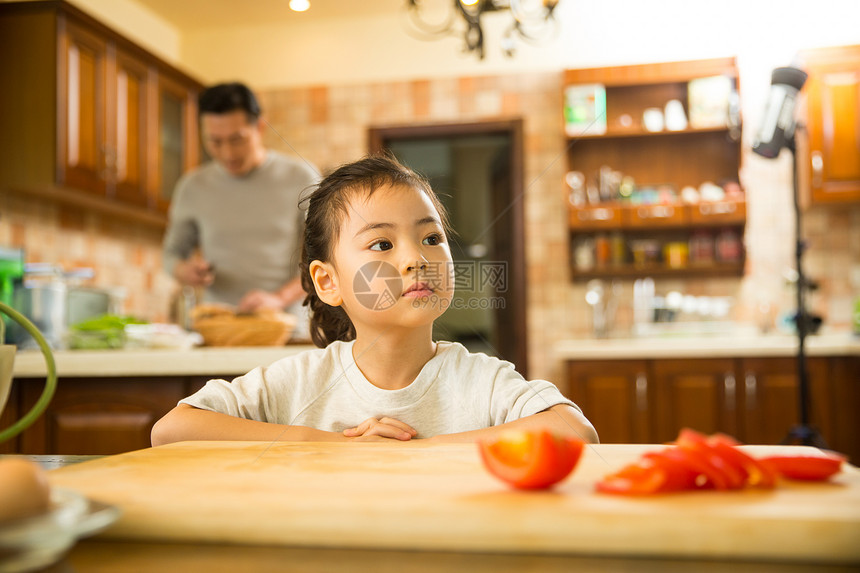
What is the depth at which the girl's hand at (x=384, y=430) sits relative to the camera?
834 millimetres

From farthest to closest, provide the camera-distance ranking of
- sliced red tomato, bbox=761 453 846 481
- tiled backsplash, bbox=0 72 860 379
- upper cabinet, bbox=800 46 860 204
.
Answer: tiled backsplash, bbox=0 72 860 379 < upper cabinet, bbox=800 46 860 204 < sliced red tomato, bbox=761 453 846 481

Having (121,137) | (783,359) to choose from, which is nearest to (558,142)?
(783,359)

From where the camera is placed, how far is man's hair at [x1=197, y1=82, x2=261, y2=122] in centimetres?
212

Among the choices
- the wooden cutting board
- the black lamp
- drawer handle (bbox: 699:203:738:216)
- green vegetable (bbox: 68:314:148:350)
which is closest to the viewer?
the wooden cutting board

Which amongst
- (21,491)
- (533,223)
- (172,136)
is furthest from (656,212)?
(21,491)

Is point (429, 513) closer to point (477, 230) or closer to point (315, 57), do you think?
point (477, 230)

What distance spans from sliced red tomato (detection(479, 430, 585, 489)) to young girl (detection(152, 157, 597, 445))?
0.95 feet

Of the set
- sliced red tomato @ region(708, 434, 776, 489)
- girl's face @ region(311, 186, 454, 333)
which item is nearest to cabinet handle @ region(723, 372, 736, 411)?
girl's face @ region(311, 186, 454, 333)

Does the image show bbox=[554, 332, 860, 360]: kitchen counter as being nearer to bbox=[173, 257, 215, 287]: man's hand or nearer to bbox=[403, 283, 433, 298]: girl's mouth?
bbox=[173, 257, 215, 287]: man's hand

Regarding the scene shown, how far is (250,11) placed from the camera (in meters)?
3.68

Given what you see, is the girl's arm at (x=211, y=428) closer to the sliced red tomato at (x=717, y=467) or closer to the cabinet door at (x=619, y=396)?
→ the sliced red tomato at (x=717, y=467)

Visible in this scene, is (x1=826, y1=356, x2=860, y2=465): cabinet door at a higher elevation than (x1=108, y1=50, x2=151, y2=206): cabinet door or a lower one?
lower

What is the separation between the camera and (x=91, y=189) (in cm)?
281

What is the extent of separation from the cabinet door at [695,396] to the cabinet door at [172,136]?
90.1 inches
